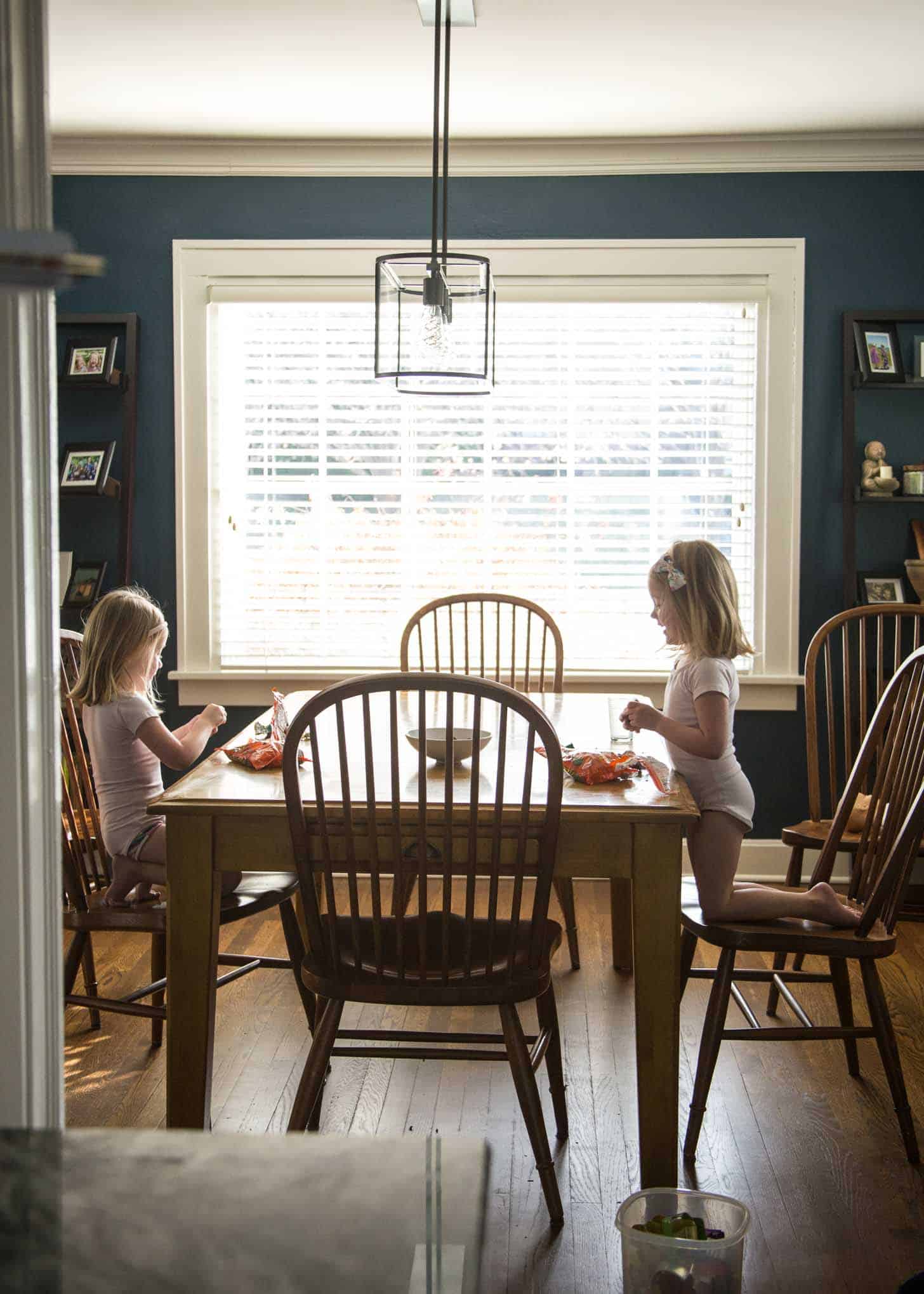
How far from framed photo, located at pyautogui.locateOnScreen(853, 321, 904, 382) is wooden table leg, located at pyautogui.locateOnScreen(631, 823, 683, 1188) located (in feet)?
8.16

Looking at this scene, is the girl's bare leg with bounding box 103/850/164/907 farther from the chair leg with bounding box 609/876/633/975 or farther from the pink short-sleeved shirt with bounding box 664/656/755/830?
the chair leg with bounding box 609/876/633/975

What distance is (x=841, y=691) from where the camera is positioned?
424 centimetres

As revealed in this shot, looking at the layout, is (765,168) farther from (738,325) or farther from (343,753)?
(343,753)

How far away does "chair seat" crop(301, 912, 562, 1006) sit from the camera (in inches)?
84.0

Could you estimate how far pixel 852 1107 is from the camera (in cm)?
266

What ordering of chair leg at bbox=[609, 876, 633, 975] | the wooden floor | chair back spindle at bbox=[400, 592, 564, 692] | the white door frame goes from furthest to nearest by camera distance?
chair back spindle at bbox=[400, 592, 564, 692], chair leg at bbox=[609, 876, 633, 975], the wooden floor, the white door frame

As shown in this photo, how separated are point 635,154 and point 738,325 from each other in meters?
0.68

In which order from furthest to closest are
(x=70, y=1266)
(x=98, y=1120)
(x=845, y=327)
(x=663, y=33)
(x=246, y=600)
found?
(x=246, y=600) < (x=845, y=327) < (x=663, y=33) < (x=98, y=1120) < (x=70, y=1266)

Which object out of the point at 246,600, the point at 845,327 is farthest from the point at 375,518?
the point at 845,327

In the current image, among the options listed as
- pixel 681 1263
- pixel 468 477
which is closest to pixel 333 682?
pixel 468 477

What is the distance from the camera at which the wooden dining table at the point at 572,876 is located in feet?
7.14

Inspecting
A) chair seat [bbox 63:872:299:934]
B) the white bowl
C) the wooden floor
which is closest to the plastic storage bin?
the wooden floor

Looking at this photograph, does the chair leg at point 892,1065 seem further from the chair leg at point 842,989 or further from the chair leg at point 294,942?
the chair leg at point 294,942

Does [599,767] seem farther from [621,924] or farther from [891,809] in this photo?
[621,924]
